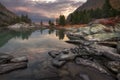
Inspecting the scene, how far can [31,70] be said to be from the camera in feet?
68.5

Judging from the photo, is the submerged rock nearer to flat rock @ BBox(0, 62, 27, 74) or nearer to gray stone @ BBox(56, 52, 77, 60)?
gray stone @ BBox(56, 52, 77, 60)

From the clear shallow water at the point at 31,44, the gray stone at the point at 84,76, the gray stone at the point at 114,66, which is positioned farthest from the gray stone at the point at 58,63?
the clear shallow water at the point at 31,44

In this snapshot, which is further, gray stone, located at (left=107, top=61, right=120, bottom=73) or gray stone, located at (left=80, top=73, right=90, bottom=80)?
gray stone, located at (left=107, top=61, right=120, bottom=73)

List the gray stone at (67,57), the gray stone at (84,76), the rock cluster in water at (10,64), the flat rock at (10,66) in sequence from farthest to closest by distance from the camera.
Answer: the gray stone at (67,57)
the rock cluster in water at (10,64)
the flat rock at (10,66)
the gray stone at (84,76)

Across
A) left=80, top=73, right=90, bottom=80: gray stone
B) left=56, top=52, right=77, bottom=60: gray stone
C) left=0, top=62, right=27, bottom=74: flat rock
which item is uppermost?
→ left=56, top=52, right=77, bottom=60: gray stone

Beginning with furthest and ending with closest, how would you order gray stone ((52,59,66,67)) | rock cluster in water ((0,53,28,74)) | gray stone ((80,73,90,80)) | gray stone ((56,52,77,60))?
gray stone ((56,52,77,60))
gray stone ((52,59,66,67))
rock cluster in water ((0,53,28,74))
gray stone ((80,73,90,80))

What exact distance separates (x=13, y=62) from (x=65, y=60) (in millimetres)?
7003

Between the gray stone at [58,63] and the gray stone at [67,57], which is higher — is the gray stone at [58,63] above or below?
below

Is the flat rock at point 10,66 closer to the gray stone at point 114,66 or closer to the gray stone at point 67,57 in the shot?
the gray stone at point 67,57

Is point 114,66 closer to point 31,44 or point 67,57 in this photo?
point 67,57

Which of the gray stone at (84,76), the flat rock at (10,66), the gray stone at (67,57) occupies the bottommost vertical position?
the gray stone at (84,76)

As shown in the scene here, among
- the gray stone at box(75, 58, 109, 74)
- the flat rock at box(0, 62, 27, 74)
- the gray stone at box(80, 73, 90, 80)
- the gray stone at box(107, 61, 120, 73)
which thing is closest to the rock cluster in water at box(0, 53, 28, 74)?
the flat rock at box(0, 62, 27, 74)

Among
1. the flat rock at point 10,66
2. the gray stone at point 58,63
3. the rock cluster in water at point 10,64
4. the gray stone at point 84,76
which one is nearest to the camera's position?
the gray stone at point 84,76

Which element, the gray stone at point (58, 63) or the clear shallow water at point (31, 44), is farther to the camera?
the clear shallow water at point (31, 44)
